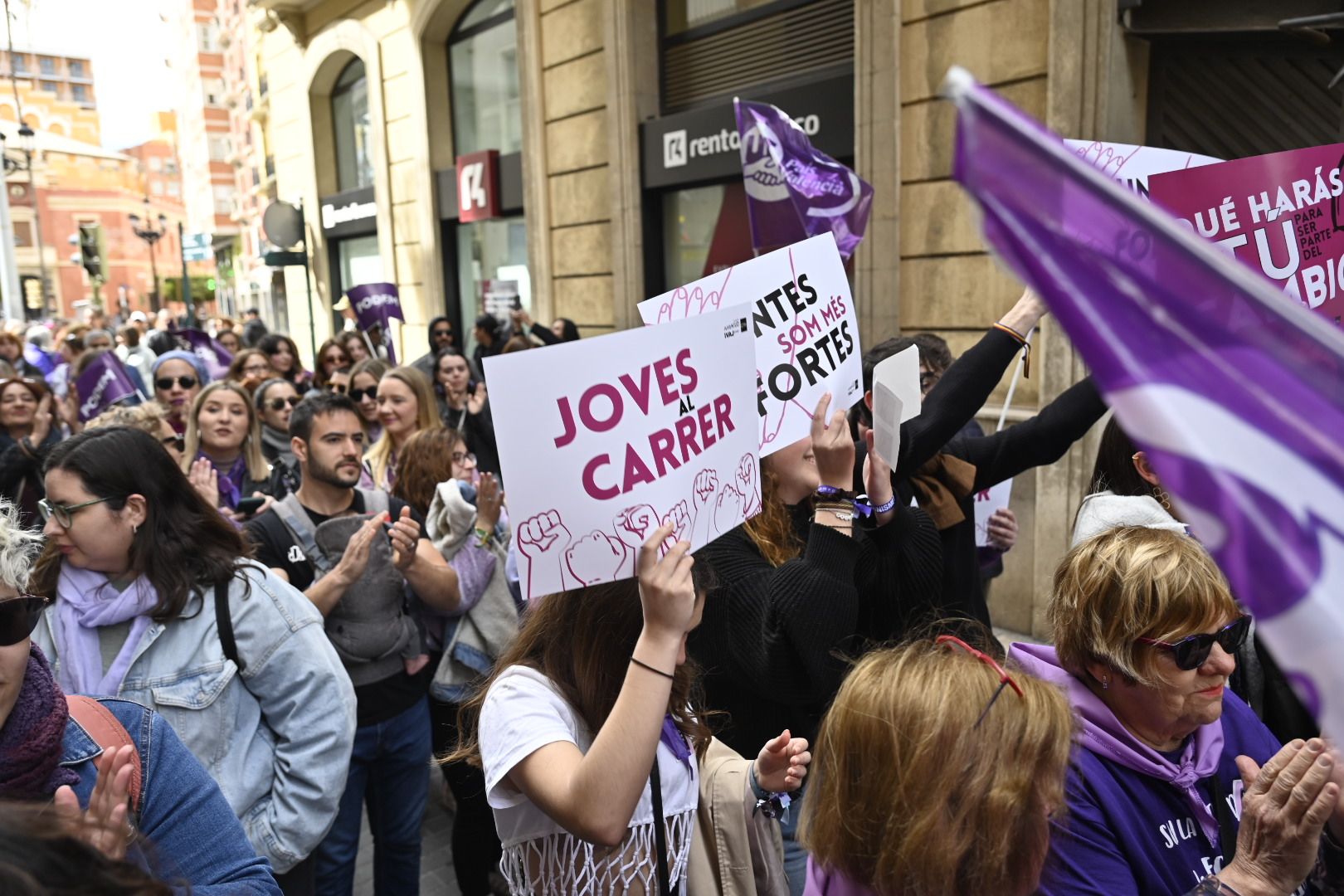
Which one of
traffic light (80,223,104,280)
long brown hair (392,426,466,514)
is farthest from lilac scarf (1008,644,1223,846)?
traffic light (80,223,104,280)

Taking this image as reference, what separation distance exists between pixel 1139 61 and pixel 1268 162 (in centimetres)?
356

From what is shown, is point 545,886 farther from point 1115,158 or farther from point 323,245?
point 323,245

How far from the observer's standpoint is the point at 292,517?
3.26m

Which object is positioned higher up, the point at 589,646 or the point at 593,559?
the point at 593,559

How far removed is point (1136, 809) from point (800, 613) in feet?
2.49

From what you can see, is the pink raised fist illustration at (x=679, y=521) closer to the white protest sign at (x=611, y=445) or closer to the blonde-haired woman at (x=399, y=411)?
the white protest sign at (x=611, y=445)

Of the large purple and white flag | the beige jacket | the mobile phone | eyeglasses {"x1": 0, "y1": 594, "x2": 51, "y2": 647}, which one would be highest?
the large purple and white flag

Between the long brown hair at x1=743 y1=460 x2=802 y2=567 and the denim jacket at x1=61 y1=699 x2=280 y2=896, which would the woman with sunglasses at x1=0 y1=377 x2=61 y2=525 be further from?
the long brown hair at x1=743 y1=460 x2=802 y2=567

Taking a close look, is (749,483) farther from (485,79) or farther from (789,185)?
(485,79)

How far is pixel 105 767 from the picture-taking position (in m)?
1.52

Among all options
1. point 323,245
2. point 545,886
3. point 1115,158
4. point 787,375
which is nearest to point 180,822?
point 545,886

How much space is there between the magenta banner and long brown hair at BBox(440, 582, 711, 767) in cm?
180

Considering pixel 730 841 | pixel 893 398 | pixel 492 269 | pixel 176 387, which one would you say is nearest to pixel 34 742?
pixel 730 841

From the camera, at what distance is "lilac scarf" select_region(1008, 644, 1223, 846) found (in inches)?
67.6
